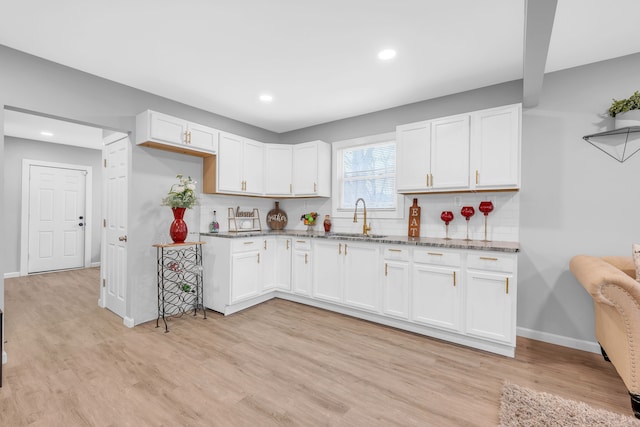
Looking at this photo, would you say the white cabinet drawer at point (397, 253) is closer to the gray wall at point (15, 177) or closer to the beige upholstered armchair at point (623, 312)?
the beige upholstered armchair at point (623, 312)

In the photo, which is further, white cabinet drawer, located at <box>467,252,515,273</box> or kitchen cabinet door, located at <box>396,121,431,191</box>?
kitchen cabinet door, located at <box>396,121,431,191</box>

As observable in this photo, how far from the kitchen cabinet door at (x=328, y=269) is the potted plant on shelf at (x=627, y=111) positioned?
2.79m

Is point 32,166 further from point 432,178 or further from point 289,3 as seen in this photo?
point 432,178

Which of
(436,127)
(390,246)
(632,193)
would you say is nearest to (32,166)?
(390,246)

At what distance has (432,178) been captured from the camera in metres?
3.23

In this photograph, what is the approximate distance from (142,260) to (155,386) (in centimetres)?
166

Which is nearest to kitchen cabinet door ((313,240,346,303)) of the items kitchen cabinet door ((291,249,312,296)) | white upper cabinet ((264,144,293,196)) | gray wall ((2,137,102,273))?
kitchen cabinet door ((291,249,312,296))

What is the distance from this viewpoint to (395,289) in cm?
316

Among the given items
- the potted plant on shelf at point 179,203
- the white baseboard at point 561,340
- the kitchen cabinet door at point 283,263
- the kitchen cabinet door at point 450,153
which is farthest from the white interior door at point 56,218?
the white baseboard at point 561,340

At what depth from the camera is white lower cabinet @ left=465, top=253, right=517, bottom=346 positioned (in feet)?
8.36

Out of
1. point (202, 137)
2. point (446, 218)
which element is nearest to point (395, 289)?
point (446, 218)

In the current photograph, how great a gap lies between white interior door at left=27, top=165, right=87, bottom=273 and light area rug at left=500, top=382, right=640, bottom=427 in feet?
25.2

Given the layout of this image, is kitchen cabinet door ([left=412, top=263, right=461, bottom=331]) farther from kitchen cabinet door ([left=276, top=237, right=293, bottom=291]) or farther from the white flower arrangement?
the white flower arrangement

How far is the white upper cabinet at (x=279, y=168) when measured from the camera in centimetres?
450
